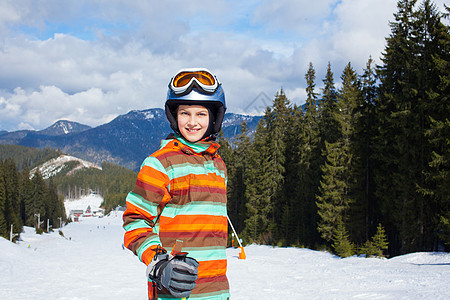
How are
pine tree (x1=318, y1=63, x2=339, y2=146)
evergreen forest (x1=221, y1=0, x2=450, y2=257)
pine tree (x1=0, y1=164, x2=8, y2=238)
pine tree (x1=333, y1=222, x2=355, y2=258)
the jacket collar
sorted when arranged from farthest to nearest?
pine tree (x1=0, y1=164, x2=8, y2=238)
pine tree (x1=318, y1=63, x2=339, y2=146)
pine tree (x1=333, y1=222, x2=355, y2=258)
evergreen forest (x1=221, y1=0, x2=450, y2=257)
the jacket collar

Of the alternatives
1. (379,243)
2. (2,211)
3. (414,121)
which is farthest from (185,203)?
(2,211)

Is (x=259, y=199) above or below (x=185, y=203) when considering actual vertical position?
below

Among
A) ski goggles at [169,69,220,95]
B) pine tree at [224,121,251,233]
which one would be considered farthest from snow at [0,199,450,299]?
→ pine tree at [224,121,251,233]

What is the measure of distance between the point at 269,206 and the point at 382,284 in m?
26.8

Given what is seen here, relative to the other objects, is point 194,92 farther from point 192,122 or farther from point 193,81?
point 192,122

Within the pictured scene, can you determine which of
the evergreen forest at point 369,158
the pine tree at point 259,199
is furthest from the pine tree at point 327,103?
the pine tree at point 259,199

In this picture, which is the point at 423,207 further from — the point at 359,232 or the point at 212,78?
the point at 212,78

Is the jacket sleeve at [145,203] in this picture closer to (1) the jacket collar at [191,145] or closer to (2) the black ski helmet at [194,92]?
(1) the jacket collar at [191,145]

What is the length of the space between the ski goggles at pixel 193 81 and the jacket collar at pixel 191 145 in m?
0.41

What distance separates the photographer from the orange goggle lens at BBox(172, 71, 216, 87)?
2949mm

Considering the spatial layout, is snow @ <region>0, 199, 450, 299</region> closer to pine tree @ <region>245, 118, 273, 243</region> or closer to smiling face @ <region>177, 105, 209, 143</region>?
smiling face @ <region>177, 105, 209, 143</region>

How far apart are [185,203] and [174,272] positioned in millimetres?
565

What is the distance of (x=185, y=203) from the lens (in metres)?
2.68

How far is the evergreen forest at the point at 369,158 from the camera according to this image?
790 inches
